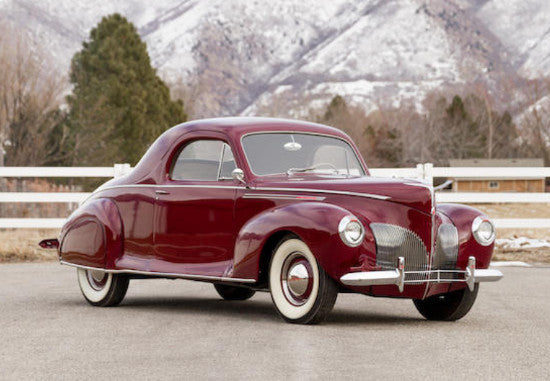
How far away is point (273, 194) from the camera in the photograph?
9.45 m

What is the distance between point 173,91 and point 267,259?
8997 centimetres

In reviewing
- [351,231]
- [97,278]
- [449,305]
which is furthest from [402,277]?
[97,278]

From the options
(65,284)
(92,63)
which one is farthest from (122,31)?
(65,284)

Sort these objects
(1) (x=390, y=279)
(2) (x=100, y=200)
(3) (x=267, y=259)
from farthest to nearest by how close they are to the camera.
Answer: (2) (x=100, y=200)
(3) (x=267, y=259)
(1) (x=390, y=279)

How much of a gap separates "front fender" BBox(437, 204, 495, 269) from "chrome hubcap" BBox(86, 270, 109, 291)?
3.49 meters

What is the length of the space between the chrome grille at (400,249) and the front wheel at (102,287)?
3127mm

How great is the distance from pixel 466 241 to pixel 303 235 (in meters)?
1.59

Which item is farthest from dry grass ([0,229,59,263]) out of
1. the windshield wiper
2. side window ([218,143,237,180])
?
the windshield wiper

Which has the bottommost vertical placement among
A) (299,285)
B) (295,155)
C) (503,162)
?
(299,285)

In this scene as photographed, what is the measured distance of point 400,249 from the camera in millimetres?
8945

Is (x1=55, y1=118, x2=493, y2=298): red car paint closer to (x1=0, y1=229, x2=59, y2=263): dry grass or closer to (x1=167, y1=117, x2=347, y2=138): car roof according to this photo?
(x1=167, y1=117, x2=347, y2=138): car roof

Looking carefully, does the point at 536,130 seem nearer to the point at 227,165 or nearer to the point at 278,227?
the point at 227,165

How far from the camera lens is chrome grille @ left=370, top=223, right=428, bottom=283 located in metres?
8.86

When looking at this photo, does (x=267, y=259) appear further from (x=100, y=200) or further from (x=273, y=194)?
(x=100, y=200)
